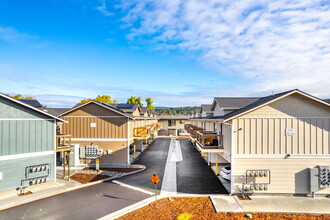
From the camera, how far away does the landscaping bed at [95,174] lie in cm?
1430

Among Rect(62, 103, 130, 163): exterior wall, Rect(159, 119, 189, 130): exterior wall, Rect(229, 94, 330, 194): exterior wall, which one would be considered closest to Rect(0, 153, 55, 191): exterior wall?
Rect(62, 103, 130, 163): exterior wall

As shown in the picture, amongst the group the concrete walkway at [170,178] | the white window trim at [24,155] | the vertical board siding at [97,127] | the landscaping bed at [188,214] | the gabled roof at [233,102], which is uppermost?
the gabled roof at [233,102]

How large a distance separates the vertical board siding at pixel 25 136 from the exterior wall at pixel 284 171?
13113 millimetres

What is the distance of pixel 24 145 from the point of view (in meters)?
11.7

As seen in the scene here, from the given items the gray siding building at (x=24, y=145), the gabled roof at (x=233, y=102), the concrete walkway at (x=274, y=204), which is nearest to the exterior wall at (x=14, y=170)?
the gray siding building at (x=24, y=145)

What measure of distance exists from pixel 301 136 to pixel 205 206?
752cm

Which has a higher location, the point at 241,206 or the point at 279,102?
the point at 279,102

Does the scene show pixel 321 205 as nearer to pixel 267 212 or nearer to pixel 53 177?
pixel 267 212

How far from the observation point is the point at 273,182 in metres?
11.4

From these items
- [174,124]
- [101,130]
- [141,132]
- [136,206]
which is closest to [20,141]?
[101,130]

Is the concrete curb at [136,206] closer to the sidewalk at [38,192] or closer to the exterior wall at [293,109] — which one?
the sidewalk at [38,192]

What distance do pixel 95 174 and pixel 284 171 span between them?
47.0ft

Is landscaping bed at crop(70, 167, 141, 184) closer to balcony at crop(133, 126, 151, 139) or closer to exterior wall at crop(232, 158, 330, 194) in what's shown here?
balcony at crop(133, 126, 151, 139)

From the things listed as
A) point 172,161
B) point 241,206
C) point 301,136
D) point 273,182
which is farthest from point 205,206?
point 172,161
